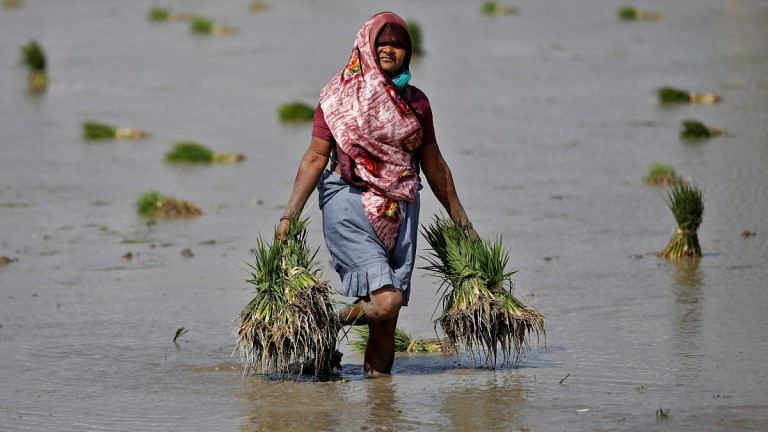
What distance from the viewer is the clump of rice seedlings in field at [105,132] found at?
14.7 meters

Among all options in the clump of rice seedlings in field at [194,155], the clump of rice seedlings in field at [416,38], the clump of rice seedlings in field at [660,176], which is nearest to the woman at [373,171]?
the clump of rice seedlings in field at [660,176]

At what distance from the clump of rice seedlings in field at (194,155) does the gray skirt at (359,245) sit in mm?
6805

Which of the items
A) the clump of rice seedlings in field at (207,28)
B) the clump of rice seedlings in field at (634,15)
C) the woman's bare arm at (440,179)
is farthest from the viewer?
the clump of rice seedlings in field at (207,28)

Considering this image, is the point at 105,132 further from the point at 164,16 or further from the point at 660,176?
the point at 164,16

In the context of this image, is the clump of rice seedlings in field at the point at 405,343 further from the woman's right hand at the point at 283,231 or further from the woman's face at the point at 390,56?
the woman's face at the point at 390,56

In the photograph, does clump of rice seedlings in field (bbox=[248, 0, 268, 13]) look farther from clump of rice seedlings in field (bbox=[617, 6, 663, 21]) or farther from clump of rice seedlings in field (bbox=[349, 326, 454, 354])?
clump of rice seedlings in field (bbox=[349, 326, 454, 354])

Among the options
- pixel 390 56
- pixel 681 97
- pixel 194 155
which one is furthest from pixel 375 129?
pixel 681 97

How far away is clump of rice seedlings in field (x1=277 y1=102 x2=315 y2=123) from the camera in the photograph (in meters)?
15.1

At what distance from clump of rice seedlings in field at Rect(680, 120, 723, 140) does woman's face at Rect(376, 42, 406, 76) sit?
7512 millimetres

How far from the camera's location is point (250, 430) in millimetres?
5605

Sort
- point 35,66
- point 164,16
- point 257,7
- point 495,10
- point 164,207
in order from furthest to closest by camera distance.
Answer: point 257,7 → point 164,16 → point 495,10 → point 35,66 → point 164,207

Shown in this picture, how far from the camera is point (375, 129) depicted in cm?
632

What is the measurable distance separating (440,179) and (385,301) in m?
0.68

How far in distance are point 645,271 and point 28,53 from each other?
12.6 metres
